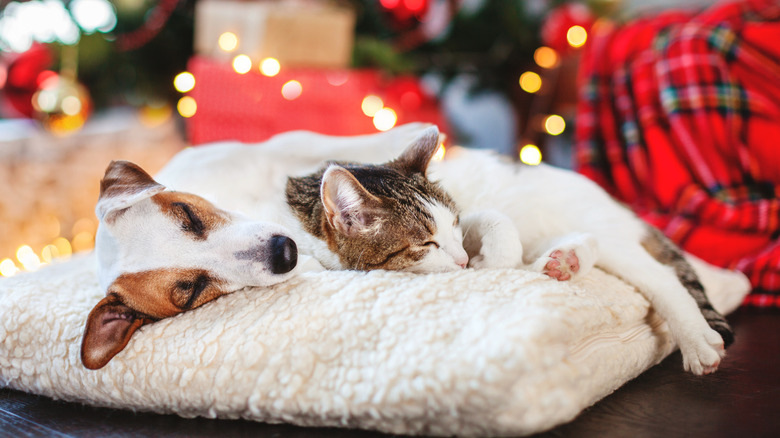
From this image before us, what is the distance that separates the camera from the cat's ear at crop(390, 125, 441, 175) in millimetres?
1134

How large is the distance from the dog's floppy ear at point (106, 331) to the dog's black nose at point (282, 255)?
237 millimetres

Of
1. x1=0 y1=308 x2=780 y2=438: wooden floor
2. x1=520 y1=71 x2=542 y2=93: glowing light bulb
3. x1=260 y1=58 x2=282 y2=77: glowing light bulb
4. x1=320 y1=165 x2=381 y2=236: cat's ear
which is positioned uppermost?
x1=260 y1=58 x2=282 y2=77: glowing light bulb

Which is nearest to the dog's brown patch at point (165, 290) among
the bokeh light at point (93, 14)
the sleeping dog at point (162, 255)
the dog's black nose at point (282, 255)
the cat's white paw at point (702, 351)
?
the sleeping dog at point (162, 255)

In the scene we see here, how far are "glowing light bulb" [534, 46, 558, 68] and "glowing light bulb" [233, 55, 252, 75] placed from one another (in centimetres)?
136

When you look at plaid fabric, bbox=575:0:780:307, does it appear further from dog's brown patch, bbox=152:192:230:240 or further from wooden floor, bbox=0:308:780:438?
dog's brown patch, bbox=152:192:230:240

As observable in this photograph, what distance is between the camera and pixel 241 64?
2.49 m

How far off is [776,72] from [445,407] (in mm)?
1583

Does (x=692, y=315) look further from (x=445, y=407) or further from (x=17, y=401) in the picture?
(x=17, y=401)

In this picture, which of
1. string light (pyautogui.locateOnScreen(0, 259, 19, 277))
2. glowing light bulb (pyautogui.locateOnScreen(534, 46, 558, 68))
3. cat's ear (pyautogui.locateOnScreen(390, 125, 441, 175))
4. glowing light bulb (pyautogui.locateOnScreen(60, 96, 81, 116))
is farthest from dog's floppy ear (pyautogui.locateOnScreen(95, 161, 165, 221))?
glowing light bulb (pyautogui.locateOnScreen(534, 46, 558, 68))

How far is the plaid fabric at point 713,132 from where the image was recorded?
164 cm

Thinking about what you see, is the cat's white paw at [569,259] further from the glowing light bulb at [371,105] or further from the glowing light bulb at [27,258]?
the glowing light bulb at [27,258]

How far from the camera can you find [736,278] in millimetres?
1414

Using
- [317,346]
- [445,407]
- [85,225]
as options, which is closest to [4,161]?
[85,225]

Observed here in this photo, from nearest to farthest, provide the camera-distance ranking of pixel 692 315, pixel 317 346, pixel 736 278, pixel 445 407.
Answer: pixel 445 407, pixel 317 346, pixel 692 315, pixel 736 278
